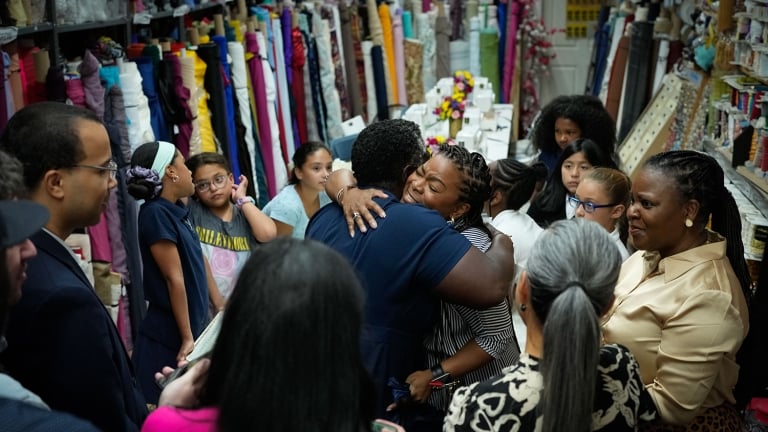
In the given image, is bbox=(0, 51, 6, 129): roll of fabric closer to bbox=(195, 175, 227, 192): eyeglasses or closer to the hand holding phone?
bbox=(195, 175, 227, 192): eyeglasses

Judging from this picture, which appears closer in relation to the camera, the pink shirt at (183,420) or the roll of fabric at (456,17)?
the pink shirt at (183,420)

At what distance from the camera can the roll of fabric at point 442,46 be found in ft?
28.4

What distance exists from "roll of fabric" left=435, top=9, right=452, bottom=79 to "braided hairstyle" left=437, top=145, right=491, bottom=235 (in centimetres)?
650

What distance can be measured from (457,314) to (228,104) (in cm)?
331

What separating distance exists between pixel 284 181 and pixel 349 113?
5.00ft

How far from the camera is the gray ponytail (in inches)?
60.4

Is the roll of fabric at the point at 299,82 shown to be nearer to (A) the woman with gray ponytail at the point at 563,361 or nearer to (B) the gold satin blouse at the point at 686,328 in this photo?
(B) the gold satin blouse at the point at 686,328

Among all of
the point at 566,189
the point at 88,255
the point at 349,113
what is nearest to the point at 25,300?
the point at 88,255

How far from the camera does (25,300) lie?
164 cm

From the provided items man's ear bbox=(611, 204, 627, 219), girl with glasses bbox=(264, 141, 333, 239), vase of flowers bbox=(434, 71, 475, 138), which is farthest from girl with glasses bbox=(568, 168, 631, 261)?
A: vase of flowers bbox=(434, 71, 475, 138)

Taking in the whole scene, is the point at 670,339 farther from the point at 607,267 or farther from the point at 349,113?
the point at 349,113

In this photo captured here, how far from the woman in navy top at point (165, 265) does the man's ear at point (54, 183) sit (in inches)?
45.3

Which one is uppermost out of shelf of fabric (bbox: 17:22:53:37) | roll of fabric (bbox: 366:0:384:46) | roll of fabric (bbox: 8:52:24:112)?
Answer: shelf of fabric (bbox: 17:22:53:37)

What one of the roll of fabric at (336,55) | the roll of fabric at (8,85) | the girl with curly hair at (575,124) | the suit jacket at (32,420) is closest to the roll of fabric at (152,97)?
the roll of fabric at (8,85)
